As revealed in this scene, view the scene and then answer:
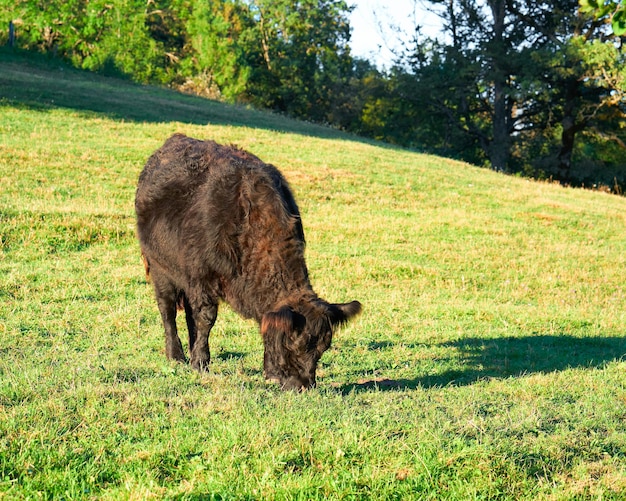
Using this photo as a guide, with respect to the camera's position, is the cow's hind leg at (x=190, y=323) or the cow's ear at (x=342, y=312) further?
the cow's hind leg at (x=190, y=323)

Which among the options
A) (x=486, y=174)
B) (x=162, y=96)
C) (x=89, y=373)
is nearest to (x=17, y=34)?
(x=162, y=96)

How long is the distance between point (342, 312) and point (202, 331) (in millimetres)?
1887

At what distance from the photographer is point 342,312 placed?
7.04m

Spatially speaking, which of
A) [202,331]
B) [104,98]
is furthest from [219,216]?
[104,98]

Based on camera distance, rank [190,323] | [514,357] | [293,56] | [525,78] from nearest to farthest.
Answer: [190,323] → [514,357] → [525,78] → [293,56]

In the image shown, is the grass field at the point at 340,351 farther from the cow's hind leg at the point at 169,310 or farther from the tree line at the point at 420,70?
the tree line at the point at 420,70

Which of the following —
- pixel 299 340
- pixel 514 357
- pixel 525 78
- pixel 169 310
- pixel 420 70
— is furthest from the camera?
pixel 420 70

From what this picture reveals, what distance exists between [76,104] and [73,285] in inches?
744

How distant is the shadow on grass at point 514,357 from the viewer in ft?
27.4

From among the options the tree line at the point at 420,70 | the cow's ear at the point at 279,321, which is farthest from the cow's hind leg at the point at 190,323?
the tree line at the point at 420,70

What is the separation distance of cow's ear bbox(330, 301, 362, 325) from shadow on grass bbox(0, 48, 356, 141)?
896 inches

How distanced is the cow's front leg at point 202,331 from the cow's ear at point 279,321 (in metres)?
1.37

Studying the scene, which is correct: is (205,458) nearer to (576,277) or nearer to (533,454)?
(533,454)

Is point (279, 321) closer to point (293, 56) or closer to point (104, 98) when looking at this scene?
point (104, 98)
